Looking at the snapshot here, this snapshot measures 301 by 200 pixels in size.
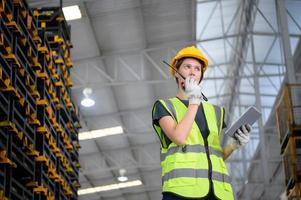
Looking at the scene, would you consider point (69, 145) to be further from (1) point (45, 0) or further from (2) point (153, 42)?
(2) point (153, 42)

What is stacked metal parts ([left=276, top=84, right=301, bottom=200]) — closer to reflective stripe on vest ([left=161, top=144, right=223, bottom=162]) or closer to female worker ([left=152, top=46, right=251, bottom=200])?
female worker ([left=152, top=46, right=251, bottom=200])

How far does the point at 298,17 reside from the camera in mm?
20766

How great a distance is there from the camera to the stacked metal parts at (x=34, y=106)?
24.6 ft

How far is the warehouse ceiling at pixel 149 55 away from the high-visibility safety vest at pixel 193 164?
12480 millimetres

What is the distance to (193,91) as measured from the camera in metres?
3.90

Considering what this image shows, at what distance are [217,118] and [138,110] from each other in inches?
836

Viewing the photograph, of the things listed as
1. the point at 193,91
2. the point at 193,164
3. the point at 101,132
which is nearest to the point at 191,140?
the point at 193,164

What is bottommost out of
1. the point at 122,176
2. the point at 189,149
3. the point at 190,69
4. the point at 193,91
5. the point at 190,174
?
the point at 190,174

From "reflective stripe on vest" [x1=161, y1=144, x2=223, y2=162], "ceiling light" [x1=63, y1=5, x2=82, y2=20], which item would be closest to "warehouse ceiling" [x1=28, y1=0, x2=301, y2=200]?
"ceiling light" [x1=63, y1=5, x2=82, y2=20]

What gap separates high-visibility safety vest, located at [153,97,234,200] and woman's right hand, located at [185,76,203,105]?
0.61 feet

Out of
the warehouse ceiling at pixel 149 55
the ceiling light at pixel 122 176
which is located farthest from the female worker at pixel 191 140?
the ceiling light at pixel 122 176

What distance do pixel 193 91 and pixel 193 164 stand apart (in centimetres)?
47

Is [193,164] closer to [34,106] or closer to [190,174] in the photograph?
[190,174]

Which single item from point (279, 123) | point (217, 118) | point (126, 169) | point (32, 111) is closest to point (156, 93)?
point (126, 169)
